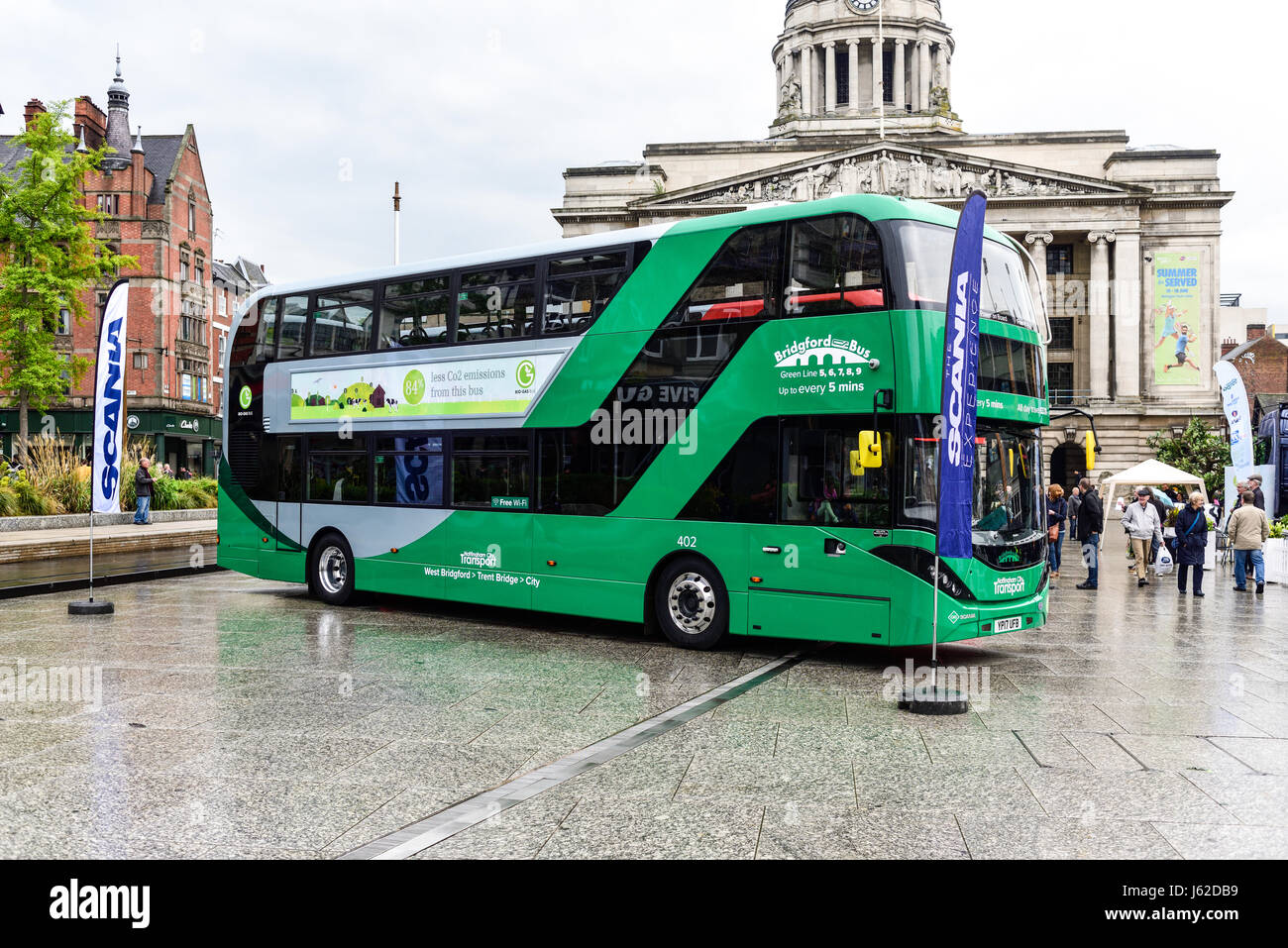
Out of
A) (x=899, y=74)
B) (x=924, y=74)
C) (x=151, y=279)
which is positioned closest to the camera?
(x=151, y=279)

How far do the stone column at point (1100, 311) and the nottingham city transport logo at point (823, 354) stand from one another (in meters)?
56.0

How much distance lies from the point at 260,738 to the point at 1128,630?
35.4 ft

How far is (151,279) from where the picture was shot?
5712cm

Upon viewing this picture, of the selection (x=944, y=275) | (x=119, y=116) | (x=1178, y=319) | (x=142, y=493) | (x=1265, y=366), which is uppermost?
(x=119, y=116)

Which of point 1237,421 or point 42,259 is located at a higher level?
point 42,259

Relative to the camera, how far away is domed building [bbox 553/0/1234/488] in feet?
197

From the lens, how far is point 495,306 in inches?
505

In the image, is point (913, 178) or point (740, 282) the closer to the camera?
point (740, 282)

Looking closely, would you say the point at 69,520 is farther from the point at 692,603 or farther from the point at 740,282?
the point at 740,282

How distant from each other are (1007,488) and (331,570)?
9.30 meters

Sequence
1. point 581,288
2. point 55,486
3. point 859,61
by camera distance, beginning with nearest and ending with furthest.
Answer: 1. point 581,288
2. point 55,486
3. point 859,61

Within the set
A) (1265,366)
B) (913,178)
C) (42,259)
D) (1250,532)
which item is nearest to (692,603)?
(1250,532)
